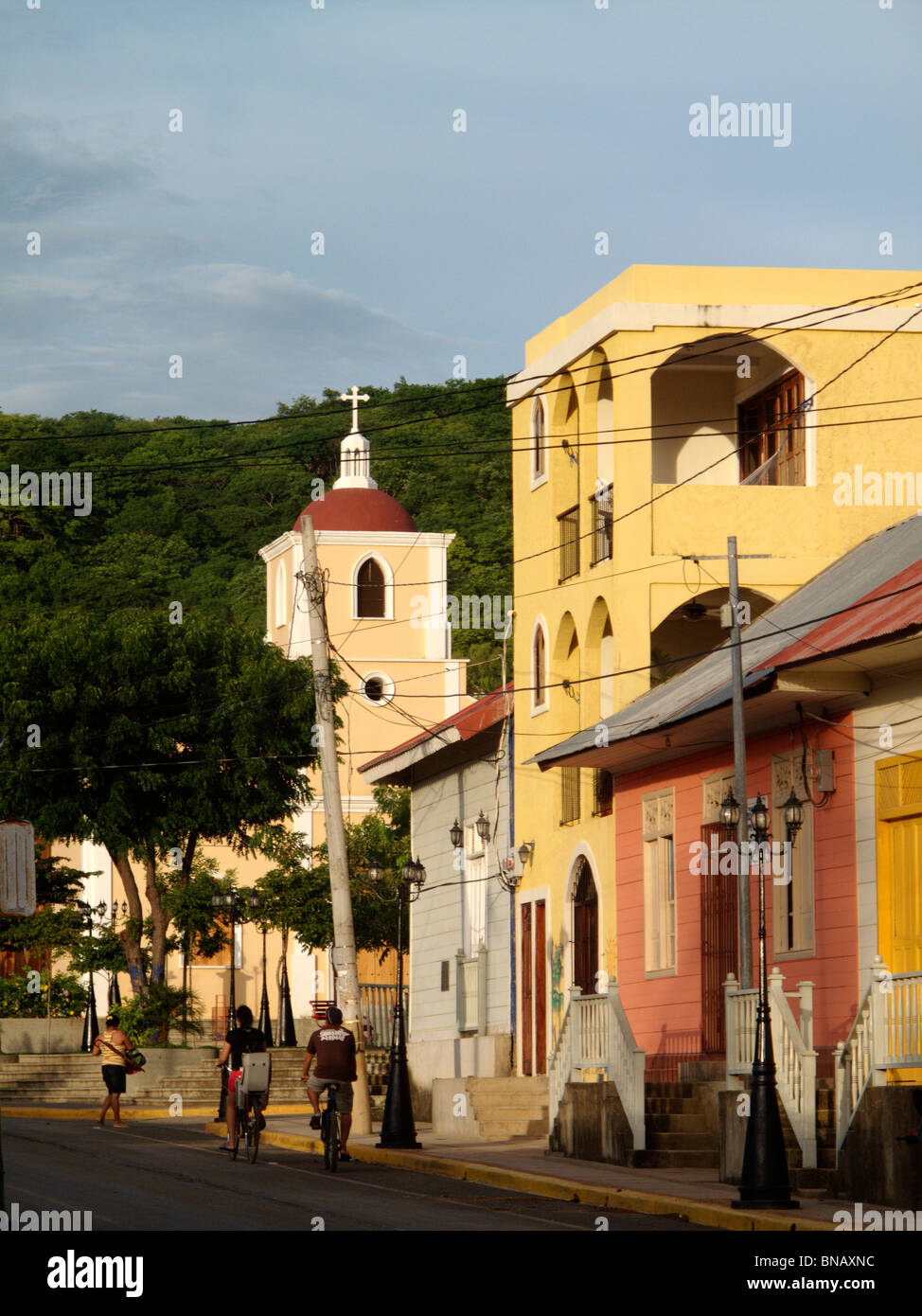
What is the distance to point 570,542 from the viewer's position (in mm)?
29656

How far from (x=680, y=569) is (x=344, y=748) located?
37.8 metres

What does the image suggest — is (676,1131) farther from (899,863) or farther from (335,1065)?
(899,863)

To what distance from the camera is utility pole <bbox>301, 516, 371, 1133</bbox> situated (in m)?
27.8

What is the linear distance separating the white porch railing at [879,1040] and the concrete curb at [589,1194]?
1567mm

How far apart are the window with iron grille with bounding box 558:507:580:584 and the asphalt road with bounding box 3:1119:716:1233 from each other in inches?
358

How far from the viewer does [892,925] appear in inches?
789

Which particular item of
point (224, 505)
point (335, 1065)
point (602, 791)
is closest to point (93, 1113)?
point (602, 791)

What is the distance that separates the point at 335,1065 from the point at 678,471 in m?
11.1

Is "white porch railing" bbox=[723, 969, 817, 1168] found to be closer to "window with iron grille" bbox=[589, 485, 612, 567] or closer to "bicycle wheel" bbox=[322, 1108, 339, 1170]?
"bicycle wheel" bbox=[322, 1108, 339, 1170]

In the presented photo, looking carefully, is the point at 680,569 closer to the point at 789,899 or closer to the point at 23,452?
the point at 789,899

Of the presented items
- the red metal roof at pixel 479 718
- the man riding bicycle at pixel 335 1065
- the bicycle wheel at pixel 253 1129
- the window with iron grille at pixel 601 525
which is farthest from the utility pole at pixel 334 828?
the man riding bicycle at pixel 335 1065

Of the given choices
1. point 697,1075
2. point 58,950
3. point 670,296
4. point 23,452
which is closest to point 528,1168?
point 697,1075

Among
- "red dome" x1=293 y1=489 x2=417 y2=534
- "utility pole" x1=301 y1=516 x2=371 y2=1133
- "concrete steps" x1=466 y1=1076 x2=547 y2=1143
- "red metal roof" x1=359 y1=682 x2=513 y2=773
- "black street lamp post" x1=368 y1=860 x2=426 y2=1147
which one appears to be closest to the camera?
"black street lamp post" x1=368 y1=860 x2=426 y2=1147

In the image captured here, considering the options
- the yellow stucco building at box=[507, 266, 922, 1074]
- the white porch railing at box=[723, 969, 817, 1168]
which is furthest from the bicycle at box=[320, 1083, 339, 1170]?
the yellow stucco building at box=[507, 266, 922, 1074]
